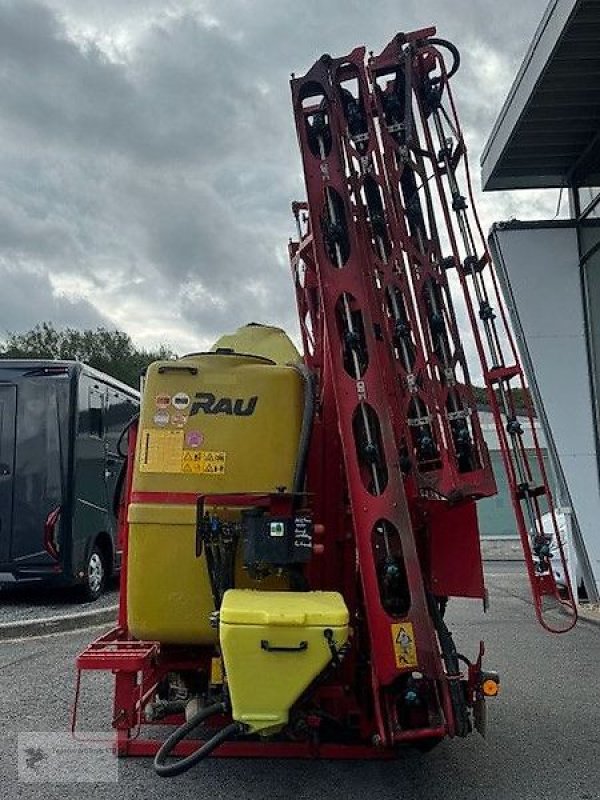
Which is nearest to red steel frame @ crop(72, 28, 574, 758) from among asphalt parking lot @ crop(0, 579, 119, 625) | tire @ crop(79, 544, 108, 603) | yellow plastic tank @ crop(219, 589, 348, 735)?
→ yellow plastic tank @ crop(219, 589, 348, 735)

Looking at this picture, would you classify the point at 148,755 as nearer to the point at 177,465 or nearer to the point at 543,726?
the point at 177,465

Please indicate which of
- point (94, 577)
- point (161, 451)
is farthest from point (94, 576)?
point (161, 451)

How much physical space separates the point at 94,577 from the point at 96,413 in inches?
81.4

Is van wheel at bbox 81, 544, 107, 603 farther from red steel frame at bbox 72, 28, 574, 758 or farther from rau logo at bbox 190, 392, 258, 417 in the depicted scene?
rau logo at bbox 190, 392, 258, 417

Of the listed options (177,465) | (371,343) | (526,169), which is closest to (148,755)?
(177,465)

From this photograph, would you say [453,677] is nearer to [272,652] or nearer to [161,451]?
[272,652]

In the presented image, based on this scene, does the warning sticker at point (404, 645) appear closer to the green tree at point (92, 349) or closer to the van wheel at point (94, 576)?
the van wheel at point (94, 576)

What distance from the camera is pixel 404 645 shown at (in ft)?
12.3

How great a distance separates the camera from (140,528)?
4020 mm

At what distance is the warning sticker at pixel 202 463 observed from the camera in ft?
13.3

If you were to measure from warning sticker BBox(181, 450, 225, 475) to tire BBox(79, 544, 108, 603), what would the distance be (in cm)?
644

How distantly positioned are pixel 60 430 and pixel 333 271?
20.4 ft

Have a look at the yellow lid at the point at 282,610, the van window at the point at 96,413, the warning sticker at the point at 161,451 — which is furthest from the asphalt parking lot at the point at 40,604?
the yellow lid at the point at 282,610

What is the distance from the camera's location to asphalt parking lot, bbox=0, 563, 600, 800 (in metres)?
4.08
